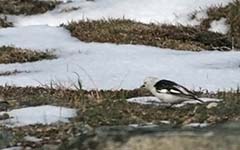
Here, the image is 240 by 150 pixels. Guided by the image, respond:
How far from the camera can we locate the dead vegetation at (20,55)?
40.8ft

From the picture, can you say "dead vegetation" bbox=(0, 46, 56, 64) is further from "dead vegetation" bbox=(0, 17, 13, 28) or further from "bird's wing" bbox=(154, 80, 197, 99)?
"bird's wing" bbox=(154, 80, 197, 99)

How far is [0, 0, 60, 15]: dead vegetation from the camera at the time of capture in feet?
59.4

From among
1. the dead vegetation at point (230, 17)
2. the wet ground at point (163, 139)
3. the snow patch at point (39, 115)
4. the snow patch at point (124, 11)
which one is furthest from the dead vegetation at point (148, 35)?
the wet ground at point (163, 139)

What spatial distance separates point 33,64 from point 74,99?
12.0 ft

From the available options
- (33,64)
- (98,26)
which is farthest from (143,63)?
(98,26)

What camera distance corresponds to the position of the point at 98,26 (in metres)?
14.5

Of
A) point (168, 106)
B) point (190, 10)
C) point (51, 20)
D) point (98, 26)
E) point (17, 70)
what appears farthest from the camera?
point (51, 20)

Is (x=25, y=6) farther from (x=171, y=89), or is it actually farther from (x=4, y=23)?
(x=171, y=89)

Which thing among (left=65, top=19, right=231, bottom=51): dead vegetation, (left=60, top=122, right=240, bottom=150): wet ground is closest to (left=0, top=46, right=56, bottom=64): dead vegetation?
(left=65, top=19, right=231, bottom=51): dead vegetation

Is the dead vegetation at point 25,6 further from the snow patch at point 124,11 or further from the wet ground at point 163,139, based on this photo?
the wet ground at point 163,139

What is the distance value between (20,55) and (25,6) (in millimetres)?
5946

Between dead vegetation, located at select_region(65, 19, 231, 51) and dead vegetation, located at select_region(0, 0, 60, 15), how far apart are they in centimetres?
335

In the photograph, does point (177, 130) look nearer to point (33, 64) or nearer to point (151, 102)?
point (151, 102)

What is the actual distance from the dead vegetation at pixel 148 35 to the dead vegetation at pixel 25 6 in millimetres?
3354
